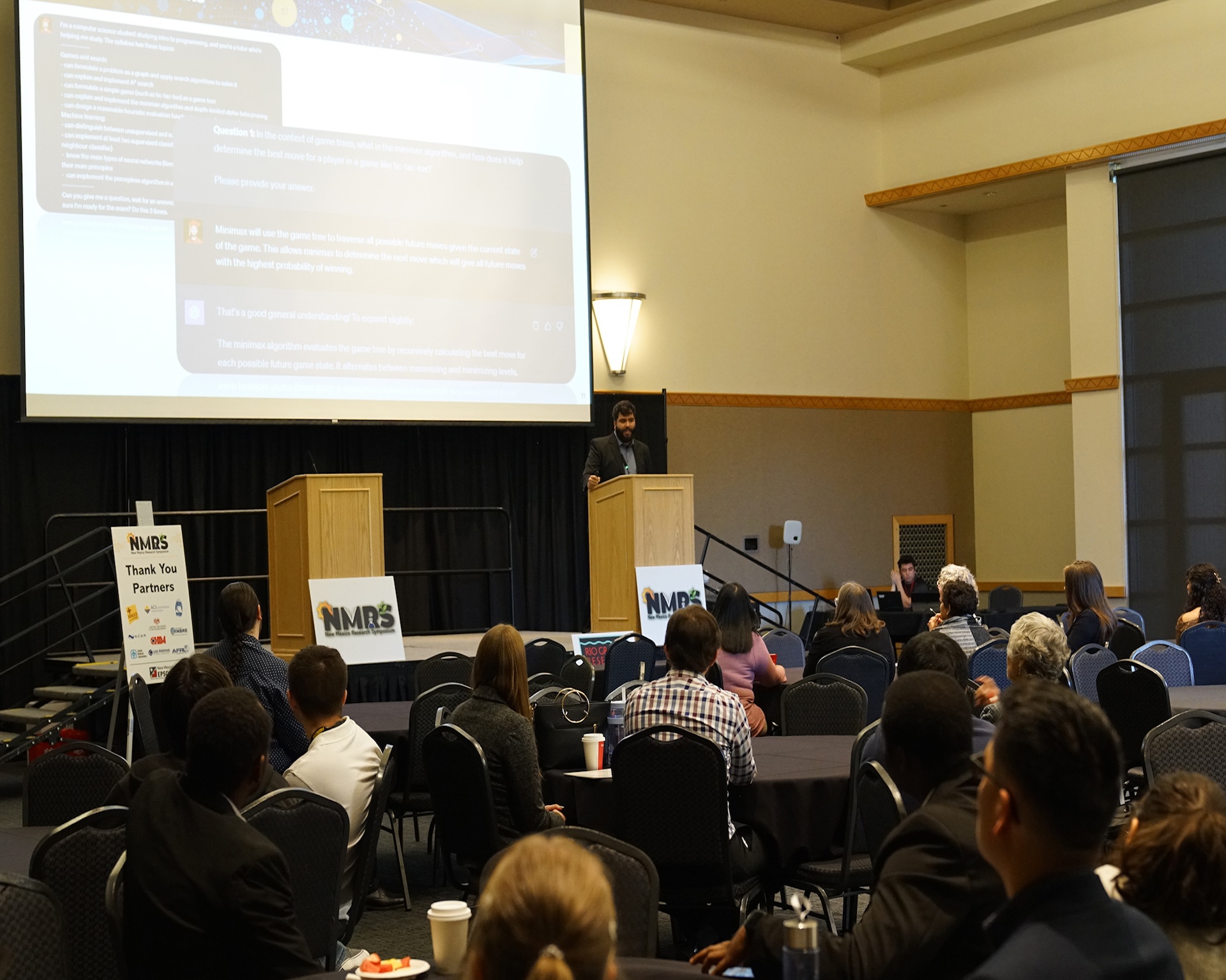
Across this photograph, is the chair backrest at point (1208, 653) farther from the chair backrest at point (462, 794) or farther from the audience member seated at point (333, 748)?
the audience member seated at point (333, 748)

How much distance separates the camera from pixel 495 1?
10281 mm

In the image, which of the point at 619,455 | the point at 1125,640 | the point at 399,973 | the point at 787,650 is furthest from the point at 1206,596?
the point at 399,973

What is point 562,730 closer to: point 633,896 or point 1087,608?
point 633,896

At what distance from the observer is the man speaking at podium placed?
9.70m

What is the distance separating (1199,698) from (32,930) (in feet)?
15.7

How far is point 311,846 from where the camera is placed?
9.91ft

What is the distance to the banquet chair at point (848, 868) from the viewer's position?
12.4ft

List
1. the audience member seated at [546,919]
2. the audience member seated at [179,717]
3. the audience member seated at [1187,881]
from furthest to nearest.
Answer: the audience member seated at [179,717] → the audience member seated at [1187,881] → the audience member seated at [546,919]

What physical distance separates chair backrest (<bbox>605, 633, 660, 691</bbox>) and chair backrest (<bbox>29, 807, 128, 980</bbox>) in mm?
4221

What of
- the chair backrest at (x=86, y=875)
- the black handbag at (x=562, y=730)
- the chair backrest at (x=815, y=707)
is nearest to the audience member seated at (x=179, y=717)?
the chair backrest at (x=86, y=875)

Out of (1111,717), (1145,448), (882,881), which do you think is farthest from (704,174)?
(882,881)

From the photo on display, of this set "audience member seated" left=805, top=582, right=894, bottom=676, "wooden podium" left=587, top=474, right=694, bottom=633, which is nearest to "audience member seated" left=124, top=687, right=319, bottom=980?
"audience member seated" left=805, top=582, right=894, bottom=676

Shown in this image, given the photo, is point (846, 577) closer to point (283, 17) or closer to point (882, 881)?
point (283, 17)

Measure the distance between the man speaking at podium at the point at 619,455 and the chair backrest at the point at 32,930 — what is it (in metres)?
7.32
